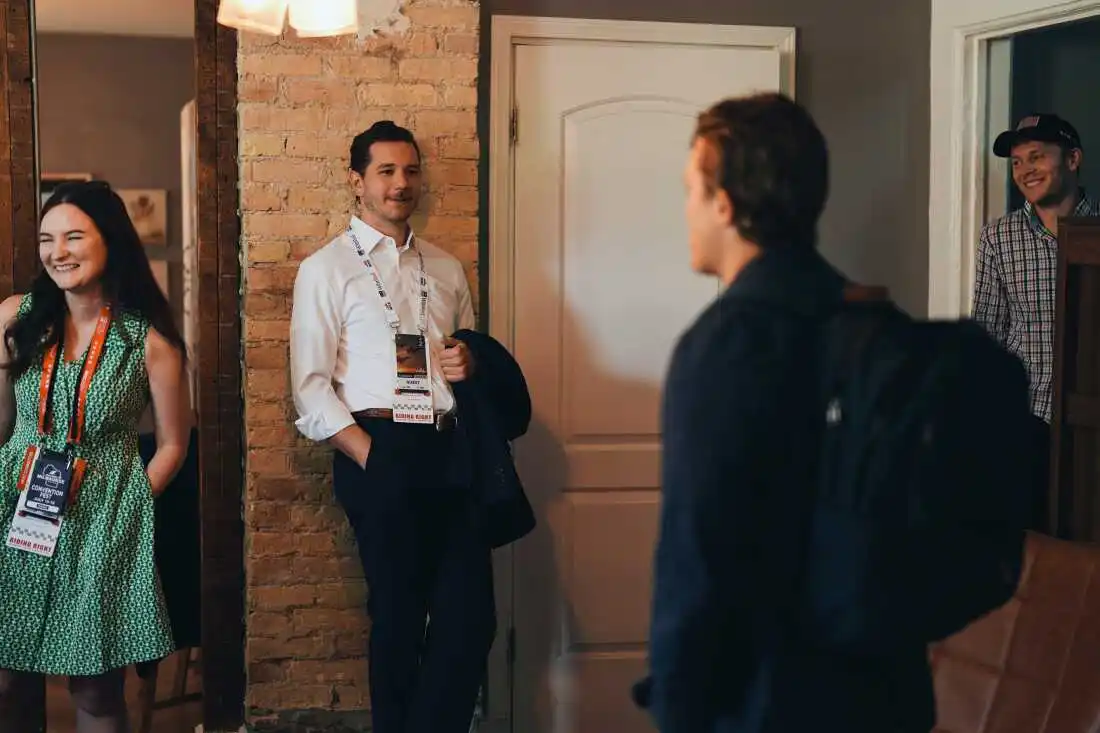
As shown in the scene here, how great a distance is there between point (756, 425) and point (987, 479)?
28 cm

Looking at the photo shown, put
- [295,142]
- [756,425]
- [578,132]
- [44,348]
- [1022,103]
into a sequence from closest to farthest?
[756,425] → [44,348] → [295,142] → [578,132] → [1022,103]

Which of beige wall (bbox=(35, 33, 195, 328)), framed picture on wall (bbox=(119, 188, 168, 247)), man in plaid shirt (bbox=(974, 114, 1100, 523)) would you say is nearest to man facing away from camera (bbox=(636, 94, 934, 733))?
man in plaid shirt (bbox=(974, 114, 1100, 523))

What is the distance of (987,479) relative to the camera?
144cm

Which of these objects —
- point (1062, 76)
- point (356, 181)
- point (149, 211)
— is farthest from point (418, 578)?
point (149, 211)

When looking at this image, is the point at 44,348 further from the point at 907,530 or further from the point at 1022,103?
the point at 1022,103

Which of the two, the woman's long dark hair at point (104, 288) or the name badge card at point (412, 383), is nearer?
the woman's long dark hair at point (104, 288)

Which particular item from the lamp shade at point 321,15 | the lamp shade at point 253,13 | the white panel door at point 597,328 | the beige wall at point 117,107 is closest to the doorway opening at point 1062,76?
the white panel door at point 597,328

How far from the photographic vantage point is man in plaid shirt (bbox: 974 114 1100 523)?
3.50 metres

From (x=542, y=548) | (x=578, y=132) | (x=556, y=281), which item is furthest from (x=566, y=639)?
(x=578, y=132)

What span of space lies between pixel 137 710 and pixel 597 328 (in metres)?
1.85

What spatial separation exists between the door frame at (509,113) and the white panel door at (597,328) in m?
0.02

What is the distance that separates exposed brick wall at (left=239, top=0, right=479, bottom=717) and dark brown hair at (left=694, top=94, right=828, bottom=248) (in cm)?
199

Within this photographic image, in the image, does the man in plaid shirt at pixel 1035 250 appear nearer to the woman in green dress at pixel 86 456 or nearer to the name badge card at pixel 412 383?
the name badge card at pixel 412 383

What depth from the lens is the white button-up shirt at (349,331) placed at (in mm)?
3109
